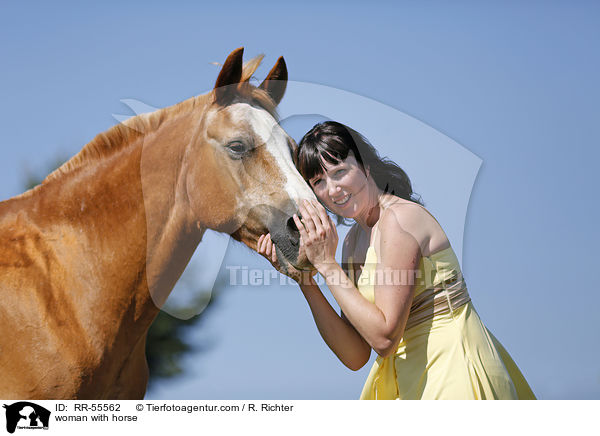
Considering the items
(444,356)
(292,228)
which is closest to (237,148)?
(292,228)

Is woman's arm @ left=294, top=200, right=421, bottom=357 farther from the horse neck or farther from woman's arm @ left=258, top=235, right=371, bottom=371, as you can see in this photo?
the horse neck

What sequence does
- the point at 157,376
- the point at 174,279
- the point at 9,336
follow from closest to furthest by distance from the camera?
the point at 9,336
the point at 174,279
the point at 157,376

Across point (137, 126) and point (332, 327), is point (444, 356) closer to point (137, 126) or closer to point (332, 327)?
point (332, 327)

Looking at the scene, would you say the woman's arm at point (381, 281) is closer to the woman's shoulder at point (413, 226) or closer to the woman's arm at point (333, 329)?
the woman's shoulder at point (413, 226)

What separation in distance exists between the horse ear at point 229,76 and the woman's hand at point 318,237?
860 millimetres

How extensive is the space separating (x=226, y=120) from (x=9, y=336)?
150cm

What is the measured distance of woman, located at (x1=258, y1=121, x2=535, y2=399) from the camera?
225 cm

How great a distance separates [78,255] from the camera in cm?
259

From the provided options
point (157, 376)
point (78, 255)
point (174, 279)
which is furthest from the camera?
point (157, 376)
